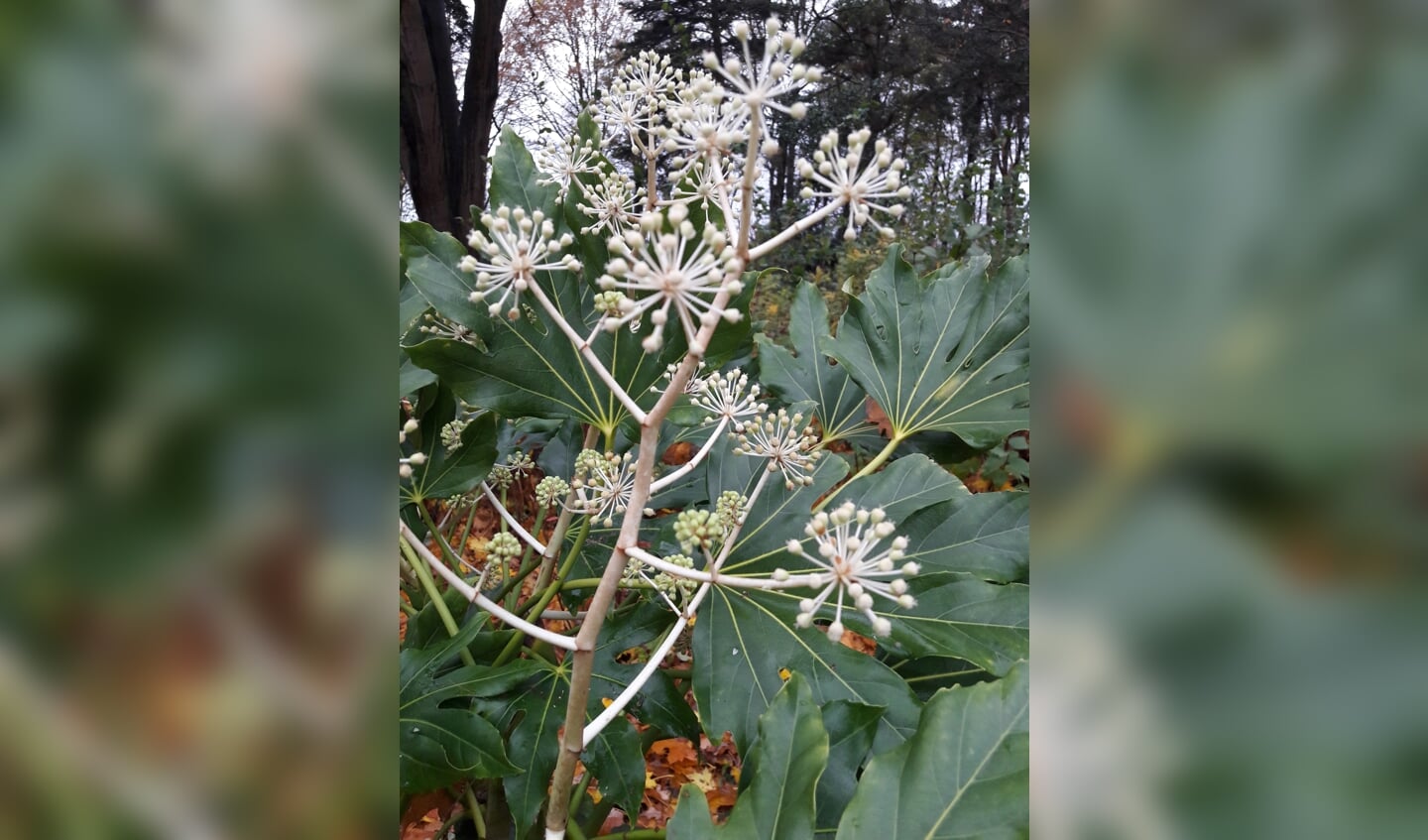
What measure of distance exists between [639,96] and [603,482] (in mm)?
385

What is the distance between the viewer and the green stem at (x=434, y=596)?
0.71 meters

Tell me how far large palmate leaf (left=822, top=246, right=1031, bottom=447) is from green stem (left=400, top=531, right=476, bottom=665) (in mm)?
456

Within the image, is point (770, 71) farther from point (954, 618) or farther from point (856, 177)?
point (954, 618)

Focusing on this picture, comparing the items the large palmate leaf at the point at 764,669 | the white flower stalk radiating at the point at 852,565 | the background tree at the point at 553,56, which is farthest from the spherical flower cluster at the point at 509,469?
the background tree at the point at 553,56

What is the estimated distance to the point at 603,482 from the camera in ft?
2.08

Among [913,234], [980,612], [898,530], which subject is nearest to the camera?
[980,612]

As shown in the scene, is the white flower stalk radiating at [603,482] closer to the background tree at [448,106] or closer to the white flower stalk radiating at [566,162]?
the white flower stalk radiating at [566,162]

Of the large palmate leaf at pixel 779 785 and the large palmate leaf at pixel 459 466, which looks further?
the large palmate leaf at pixel 459 466
